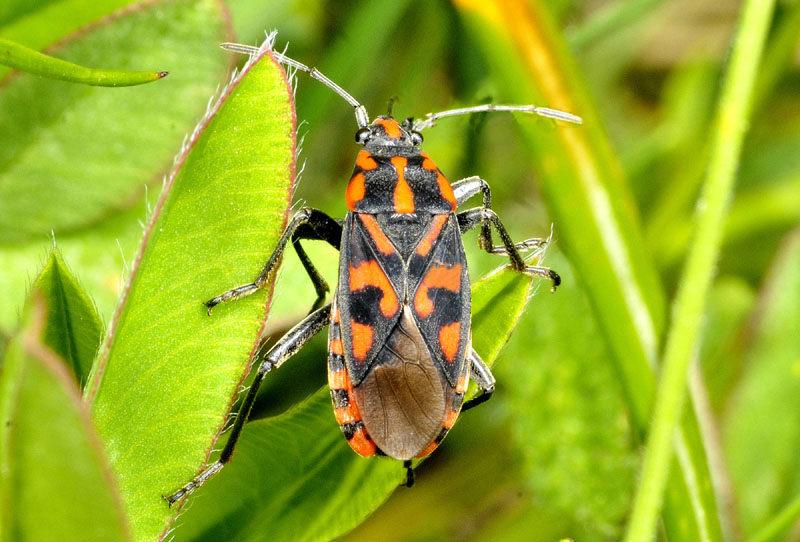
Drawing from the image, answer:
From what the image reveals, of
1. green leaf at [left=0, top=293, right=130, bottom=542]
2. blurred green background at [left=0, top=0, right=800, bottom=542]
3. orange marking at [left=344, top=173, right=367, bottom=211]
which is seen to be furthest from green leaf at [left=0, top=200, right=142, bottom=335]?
green leaf at [left=0, top=293, right=130, bottom=542]

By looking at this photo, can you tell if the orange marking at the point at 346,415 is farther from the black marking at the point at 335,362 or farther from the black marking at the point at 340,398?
the black marking at the point at 335,362

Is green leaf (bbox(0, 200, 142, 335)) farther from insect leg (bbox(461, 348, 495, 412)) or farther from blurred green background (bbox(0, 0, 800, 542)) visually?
insect leg (bbox(461, 348, 495, 412))

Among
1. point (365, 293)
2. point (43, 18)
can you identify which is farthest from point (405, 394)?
point (43, 18)

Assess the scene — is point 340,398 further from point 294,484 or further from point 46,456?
point 46,456

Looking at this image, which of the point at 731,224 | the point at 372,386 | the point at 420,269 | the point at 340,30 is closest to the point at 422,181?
the point at 420,269

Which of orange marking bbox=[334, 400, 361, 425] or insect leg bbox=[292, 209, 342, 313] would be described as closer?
orange marking bbox=[334, 400, 361, 425]

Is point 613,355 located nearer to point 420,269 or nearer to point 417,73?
point 420,269

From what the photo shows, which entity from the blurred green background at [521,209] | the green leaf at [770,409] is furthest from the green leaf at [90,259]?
the green leaf at [770,409]
